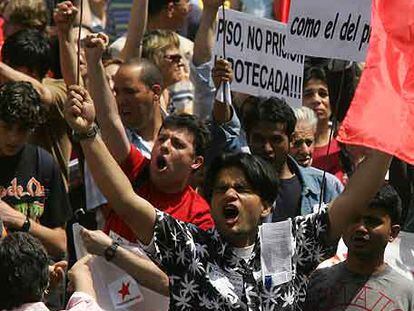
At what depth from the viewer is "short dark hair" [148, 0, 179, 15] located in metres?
10.3

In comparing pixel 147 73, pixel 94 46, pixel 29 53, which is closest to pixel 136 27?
pixel 29 53

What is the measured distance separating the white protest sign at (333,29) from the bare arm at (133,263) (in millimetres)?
1631

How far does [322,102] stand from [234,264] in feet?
12.6

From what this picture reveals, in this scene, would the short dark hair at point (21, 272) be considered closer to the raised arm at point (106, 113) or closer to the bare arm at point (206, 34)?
the raised arm at point (106, 113)

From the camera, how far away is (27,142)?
311 inches

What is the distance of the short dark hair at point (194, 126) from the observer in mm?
7453

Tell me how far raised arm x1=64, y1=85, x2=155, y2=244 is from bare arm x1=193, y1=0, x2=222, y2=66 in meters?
2.70

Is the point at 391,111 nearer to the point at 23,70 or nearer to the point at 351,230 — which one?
the point at 351,230

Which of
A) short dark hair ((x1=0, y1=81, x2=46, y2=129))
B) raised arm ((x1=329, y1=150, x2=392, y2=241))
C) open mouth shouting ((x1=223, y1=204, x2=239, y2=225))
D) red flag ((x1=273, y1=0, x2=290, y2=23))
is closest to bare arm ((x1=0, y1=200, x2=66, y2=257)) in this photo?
short dark hair ((x1=0, y1=81, x2=46, y2=129))

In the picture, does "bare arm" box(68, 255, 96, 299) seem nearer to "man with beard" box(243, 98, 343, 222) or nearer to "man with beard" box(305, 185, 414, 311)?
"man with beard" box(305, 185, 414, 311)

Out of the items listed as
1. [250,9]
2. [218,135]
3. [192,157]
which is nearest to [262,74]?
[218,135]

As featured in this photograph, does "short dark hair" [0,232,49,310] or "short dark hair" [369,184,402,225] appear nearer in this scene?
"short dark hair" [0,232,49,310]

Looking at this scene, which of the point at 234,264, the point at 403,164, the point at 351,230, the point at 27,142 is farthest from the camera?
the point at 403,164

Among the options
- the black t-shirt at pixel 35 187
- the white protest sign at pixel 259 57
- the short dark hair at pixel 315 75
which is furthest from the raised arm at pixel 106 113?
the short dark hair at pixel 315 75
